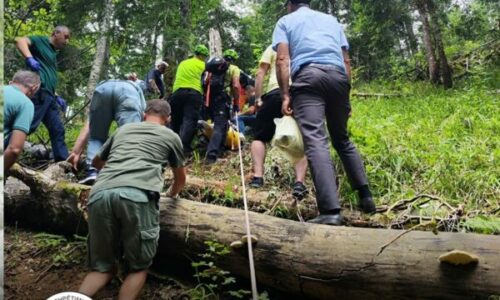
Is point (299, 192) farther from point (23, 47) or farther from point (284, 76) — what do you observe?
point (23, 47)

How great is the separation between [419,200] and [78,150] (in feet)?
11.9

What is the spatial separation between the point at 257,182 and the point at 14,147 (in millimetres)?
2234

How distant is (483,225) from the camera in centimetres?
303

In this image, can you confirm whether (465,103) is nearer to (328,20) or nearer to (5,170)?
(328,20)

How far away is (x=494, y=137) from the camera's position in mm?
5348

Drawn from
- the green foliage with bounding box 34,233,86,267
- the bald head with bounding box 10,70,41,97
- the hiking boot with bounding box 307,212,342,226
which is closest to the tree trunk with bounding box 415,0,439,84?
the hiking boot with bounding box 307,212,342,226

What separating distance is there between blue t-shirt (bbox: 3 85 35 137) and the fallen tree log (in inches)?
56.8

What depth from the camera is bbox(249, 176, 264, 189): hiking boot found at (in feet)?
14.8

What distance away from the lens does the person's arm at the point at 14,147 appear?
3770 mm

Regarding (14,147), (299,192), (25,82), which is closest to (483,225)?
(299,192)

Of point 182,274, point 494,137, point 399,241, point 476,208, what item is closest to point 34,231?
point 182,274

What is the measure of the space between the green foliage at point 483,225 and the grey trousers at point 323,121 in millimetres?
895

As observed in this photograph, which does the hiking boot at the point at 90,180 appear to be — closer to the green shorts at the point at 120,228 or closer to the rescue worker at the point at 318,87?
the green shorts at the point at 120,228

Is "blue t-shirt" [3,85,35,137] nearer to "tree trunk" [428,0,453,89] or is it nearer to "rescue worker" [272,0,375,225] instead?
"rescue worker" [272,0,375,225]
